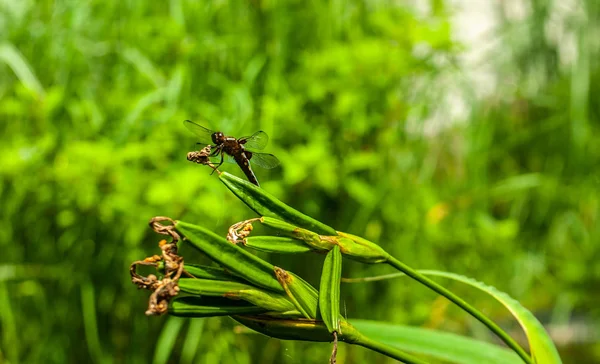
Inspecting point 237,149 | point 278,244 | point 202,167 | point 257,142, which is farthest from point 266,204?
point 202,167

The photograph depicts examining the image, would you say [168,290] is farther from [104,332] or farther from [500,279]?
[500,279]

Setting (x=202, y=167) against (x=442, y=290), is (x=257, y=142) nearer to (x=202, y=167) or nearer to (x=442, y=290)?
(x=442, y=290)

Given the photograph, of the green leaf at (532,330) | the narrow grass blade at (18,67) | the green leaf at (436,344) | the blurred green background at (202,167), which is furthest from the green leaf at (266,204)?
the narrow grass blade at (18,67)

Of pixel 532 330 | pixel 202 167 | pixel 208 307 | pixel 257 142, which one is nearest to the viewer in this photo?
pixel 208 307

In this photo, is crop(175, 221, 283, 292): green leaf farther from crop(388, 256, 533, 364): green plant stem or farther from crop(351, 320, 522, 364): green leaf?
crop(351, 320, 522, 364): green leaf

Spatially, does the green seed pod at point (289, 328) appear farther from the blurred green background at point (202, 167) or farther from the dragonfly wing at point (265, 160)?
the blurred green background at point (202, 167)

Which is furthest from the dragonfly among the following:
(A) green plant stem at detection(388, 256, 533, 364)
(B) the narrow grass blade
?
(B) the narrow grass blade
